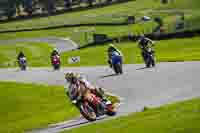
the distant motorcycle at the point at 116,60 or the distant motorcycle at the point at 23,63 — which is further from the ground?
the distant motorcycle at the point at 116,60

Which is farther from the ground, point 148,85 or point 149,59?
point 148,85

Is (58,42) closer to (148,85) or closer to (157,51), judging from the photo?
(157,51)

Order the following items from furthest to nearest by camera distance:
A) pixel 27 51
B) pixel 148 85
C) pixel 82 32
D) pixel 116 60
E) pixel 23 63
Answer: pixel 82 32, pixel 27 51, pixel 23 63, pixel 116 60, pixel 148 85

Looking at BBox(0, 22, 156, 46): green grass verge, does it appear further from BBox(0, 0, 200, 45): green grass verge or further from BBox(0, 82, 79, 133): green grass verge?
BBox(0, 82, 79, 133): green grass verge

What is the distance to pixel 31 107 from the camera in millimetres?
25750

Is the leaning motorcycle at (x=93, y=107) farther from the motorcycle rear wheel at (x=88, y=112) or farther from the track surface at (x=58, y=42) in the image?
the track surface at (x=58, y=42)

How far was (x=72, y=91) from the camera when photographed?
17.9m

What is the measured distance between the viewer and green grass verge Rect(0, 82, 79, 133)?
2283cm

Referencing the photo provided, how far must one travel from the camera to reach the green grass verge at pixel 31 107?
22828 millimetres

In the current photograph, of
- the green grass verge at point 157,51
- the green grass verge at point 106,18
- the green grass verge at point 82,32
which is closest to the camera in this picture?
the green grass verge at point 157,51

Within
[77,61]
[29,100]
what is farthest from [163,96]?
[77,61]

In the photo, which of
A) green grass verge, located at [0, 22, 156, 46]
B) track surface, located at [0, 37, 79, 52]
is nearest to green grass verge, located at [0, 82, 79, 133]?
green grass verge, located at [0, 22, 156, 46]

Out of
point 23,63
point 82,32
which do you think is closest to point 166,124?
point 23,63

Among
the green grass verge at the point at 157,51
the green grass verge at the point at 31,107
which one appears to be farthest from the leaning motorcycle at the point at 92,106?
the green grass verge at the point at 157,51
